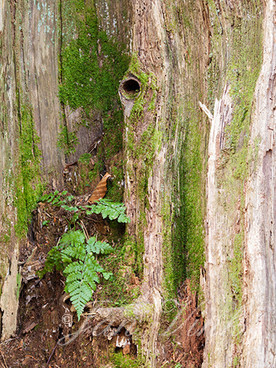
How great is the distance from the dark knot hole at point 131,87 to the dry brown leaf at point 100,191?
85cm

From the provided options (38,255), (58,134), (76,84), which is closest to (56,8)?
(76,84)

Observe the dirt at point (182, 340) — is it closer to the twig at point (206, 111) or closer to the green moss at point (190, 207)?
the green moss at point (190, 207)

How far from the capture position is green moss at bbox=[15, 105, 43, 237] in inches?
125

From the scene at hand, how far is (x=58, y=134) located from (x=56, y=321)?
6.16ft

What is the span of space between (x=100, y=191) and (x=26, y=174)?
2.57ft

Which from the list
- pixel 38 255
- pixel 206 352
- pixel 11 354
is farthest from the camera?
pixel 38 255

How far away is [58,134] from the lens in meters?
3.39

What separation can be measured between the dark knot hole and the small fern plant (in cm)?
140

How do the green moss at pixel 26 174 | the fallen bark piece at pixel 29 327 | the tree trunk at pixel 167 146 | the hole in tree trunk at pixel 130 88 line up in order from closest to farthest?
the tree trunk at pixel 167 146 → the hole in tree trunk at pixel 130 88 → the fallen bark piece at pixel 29 327 → the green moss at pixel 26 174

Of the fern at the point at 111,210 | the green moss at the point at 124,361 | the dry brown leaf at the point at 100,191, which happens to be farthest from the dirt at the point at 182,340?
the dry brown leaf at the point at 100,191

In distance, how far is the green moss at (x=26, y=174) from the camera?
10.4ft

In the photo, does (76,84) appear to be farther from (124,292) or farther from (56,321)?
(56,321)

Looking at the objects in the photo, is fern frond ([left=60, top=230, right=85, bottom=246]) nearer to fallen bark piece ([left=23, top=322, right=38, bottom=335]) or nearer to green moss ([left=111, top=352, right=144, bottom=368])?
fallen bark piece ([left=23, top=322, right=38, bottom=335])

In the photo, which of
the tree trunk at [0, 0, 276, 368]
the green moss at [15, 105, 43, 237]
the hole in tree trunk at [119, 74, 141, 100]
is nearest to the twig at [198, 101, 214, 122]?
the tree trunk at [0, 0, 276, 368]
